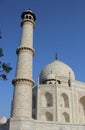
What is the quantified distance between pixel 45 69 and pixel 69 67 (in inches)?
134

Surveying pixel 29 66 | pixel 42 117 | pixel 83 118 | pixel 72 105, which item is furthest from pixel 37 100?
pixel 29 66

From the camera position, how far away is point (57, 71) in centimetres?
3102

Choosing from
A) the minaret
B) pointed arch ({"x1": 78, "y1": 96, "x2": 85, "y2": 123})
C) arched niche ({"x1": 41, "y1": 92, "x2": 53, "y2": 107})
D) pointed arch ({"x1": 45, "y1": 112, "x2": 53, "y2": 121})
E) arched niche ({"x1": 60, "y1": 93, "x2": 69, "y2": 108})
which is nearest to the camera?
the minaret

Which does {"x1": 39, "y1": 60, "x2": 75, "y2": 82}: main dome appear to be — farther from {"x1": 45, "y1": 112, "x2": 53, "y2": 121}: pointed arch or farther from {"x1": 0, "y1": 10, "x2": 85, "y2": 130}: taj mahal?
{"x1": 45, "y1": 112, "x2": 53, "y2": 121}: pointed arch

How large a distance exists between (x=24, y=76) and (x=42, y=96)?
849 cm

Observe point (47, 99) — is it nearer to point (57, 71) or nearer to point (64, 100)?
point (64, 100)

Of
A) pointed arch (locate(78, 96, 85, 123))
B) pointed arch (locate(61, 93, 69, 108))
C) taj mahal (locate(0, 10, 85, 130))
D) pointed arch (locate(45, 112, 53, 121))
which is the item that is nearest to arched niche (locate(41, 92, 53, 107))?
taj mahal (locate(0, 10, 85, 130))

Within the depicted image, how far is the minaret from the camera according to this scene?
1709 centimetres

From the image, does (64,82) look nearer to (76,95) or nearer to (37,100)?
(76,95)

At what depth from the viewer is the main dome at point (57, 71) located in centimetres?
3077

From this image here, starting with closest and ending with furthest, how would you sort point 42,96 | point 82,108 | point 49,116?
point 49,116 < point 42,96 < point 82,108

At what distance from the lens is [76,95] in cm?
2723

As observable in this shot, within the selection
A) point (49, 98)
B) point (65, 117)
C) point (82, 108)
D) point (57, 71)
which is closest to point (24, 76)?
point (49, 98)

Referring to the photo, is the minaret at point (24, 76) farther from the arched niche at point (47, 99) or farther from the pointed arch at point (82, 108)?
the pointed arch at point (82, 108)
